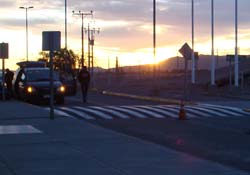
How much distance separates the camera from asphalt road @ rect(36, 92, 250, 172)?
1429 centimetres

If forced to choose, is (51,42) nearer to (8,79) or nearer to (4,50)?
(4,50)

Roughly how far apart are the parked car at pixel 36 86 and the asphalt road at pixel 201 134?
31.7 feet

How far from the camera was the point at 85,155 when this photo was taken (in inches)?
541

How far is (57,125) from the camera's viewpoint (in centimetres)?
2011

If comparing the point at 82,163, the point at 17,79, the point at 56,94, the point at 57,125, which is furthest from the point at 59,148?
the point at 17,79

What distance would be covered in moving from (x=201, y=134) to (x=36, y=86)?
50.5 ft

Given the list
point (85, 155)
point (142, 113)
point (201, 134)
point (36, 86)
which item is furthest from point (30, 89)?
point (85, 155)

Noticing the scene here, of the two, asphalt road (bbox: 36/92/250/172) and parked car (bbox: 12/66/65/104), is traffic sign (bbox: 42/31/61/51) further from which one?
parked car (bbox: 12/66/65/104)

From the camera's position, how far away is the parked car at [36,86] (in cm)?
3203

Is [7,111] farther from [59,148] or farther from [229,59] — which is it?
[229,59]

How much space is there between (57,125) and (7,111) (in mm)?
6006

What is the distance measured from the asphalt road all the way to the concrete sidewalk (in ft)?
1.92

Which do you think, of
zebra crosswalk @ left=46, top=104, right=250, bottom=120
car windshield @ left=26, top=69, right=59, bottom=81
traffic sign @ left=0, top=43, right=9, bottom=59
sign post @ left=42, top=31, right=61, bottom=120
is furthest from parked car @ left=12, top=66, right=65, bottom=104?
sign post @ left=42, top=31, right=61, bottom=120

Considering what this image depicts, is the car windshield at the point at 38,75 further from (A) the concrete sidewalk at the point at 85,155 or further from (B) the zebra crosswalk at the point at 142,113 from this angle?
(A) the concrete sidewalk at the point at 85,155
